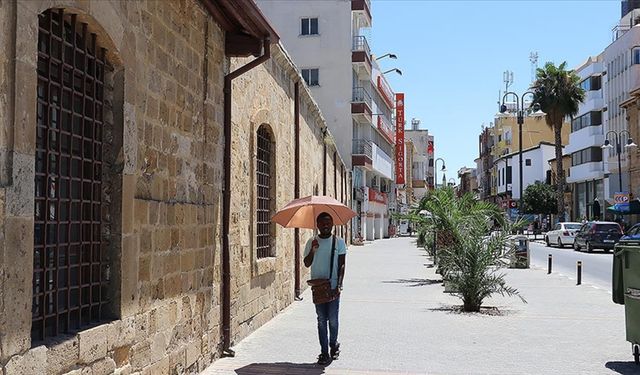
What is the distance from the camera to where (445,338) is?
10.3 metres

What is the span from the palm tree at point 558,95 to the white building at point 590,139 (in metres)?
3.03

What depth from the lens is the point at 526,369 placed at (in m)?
8.17

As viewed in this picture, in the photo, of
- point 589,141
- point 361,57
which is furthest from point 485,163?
point 361,57

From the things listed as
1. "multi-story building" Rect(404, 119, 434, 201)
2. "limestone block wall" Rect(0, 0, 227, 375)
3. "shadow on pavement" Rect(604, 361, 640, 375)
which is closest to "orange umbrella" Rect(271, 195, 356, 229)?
"limestone block wall" Rect(0, 0, 227, 375)

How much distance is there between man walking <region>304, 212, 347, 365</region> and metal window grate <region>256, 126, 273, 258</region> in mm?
3088

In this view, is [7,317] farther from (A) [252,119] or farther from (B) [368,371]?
(A) [252,119]

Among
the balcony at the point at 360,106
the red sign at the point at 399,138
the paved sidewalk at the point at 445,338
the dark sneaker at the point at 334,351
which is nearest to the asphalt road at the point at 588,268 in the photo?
the paved sidewalk at the point at 445,338

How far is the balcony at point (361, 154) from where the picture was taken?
4662cm

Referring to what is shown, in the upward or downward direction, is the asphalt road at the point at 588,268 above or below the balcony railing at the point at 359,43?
below

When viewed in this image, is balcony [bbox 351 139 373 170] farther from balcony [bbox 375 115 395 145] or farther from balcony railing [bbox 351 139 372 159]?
balcony [bbox 375 115 395 145]

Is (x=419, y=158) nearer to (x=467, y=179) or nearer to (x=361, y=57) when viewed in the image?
(x=467, y=179)

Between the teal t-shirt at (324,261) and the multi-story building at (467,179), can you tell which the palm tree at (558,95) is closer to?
the teal t-shirt at (324,261)

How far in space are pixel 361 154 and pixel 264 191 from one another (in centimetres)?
3531

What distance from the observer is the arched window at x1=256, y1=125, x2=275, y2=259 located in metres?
11.6
